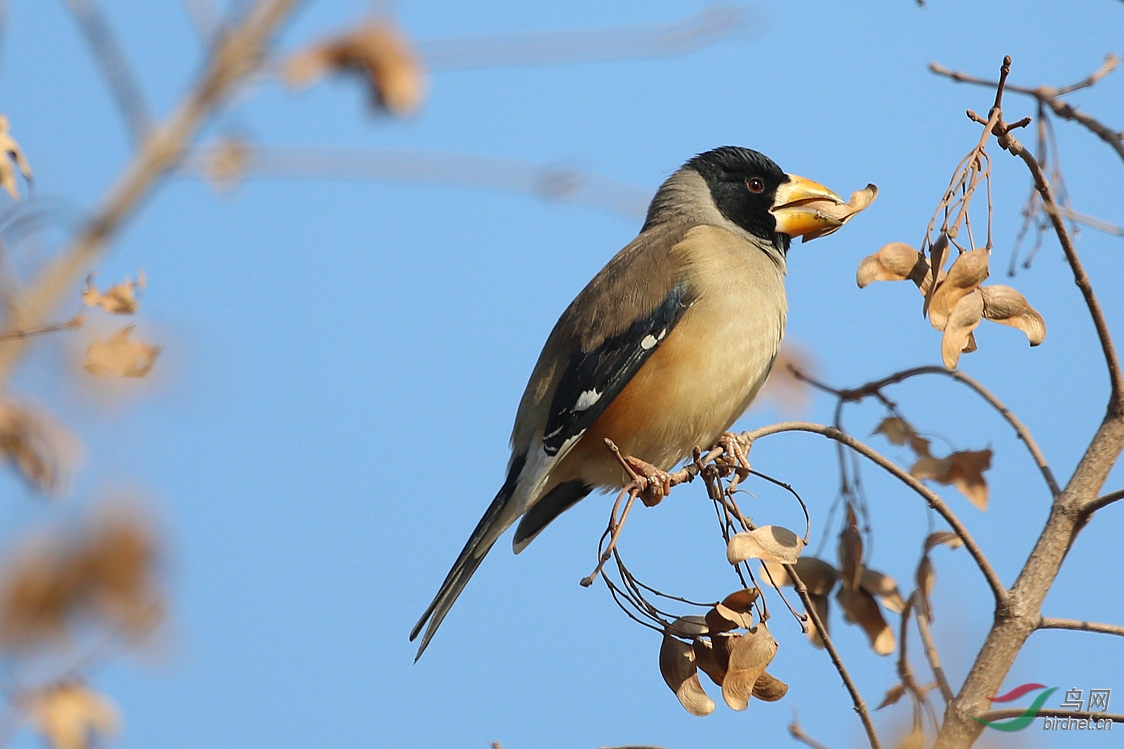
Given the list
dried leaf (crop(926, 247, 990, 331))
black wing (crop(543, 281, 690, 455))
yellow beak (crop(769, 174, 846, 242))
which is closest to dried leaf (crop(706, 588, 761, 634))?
dried leaf (crop(926, 247, 990, 331))

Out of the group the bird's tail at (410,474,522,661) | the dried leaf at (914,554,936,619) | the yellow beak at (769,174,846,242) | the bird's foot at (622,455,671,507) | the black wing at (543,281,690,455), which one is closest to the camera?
the dried leaf at (914,554,936,619)

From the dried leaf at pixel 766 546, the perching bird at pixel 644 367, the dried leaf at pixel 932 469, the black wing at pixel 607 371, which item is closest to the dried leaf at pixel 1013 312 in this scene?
Answer: the dried leaf at pixel 766 546

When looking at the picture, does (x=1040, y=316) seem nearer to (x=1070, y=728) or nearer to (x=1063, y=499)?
(x=1063, y=499)

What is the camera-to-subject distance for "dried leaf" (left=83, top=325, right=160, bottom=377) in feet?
8.04

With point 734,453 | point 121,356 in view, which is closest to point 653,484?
point 734,453

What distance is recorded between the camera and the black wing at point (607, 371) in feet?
13.7

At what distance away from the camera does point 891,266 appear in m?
2.57

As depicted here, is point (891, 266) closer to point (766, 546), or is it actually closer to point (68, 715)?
point (766, 546)

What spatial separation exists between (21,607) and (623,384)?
7.20 feet

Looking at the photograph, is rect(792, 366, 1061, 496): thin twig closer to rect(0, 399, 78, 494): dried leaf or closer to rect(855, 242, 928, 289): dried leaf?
rect(855, 242, 928, 289): dried leaf

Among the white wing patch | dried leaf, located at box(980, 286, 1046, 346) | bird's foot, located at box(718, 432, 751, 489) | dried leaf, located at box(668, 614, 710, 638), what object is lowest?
dried leaf, located at box(668, 614, 710, 638)

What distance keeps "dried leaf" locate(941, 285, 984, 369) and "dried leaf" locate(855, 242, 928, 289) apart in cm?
13

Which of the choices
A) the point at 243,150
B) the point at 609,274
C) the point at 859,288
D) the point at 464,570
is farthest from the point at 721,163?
the point at 243,150

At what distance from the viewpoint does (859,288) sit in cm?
255
